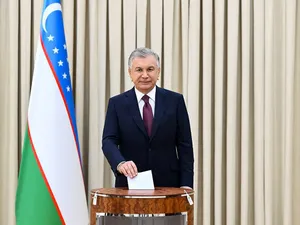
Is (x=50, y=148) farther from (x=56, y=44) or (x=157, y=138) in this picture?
(x=157, y=138)

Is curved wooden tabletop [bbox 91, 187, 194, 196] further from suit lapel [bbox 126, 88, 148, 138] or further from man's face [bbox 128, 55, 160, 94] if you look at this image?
man's face [bbox 128, 55, 160, 94]

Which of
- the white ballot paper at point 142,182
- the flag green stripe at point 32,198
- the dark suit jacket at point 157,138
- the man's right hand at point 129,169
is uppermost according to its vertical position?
the dark suit jacket at point 157,138

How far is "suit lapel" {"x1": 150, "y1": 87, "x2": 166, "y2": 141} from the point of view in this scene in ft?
9.75

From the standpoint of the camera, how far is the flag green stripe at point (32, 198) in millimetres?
3594

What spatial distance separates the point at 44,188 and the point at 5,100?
95 centimetres

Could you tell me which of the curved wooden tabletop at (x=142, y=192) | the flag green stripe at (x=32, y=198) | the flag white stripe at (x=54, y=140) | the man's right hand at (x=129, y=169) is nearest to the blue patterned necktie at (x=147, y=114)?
the man's right hand at (x=129, y=169)

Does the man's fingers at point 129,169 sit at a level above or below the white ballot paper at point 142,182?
above

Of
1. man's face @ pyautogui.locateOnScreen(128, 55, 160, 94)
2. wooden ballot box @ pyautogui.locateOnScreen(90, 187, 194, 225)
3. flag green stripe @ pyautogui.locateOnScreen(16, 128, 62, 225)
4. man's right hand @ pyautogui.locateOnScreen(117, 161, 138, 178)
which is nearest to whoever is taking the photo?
wooden ballot box @ pyautogui.locateOnScreen(90, 187, 194, 225)

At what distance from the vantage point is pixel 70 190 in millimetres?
3676

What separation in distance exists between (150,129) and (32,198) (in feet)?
3.72

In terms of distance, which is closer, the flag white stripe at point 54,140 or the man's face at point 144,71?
the man's face at point 144,71

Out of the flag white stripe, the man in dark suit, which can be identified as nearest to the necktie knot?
the man in dark suit

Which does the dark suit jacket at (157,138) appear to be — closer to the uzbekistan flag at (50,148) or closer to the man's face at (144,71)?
the man's face at (144,71)

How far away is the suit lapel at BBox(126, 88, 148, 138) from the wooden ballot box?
1.59ft
